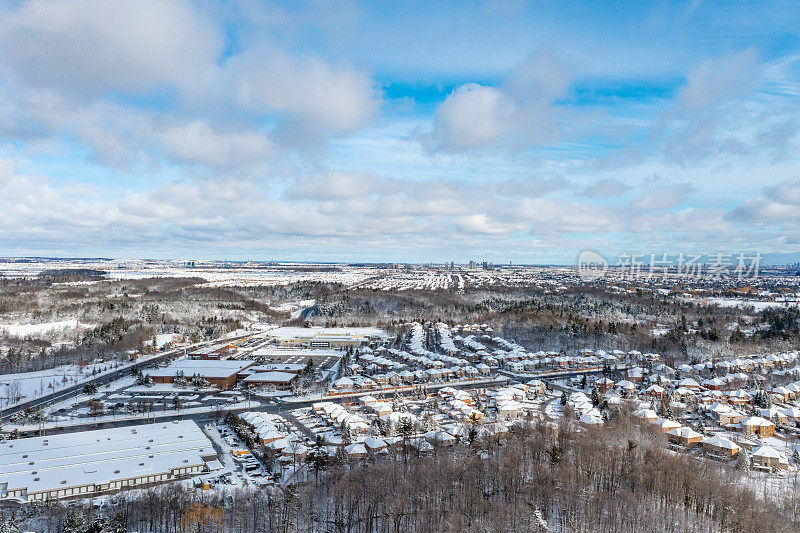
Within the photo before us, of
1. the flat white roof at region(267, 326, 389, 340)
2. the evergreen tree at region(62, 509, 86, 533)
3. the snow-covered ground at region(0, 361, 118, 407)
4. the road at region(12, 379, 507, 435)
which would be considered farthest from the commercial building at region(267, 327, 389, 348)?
the evergreen tree at region(62, 509, 86, 533)

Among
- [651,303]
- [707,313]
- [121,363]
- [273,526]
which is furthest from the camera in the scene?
[651,303]

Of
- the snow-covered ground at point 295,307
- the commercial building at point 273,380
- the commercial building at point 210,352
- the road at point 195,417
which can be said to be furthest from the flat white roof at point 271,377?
the snow-covered ground at point 295,307

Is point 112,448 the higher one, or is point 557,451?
point 557,451

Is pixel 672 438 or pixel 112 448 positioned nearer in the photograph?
pixel 112 448

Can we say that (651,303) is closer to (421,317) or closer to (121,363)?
(421,317)

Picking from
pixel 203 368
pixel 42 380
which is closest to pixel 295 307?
pixel 203 368

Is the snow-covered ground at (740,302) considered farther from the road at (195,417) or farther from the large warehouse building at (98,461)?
the large warehouse building at (98,461)

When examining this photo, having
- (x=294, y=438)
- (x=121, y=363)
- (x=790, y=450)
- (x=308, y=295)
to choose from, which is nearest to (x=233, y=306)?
(x=308, y=295)

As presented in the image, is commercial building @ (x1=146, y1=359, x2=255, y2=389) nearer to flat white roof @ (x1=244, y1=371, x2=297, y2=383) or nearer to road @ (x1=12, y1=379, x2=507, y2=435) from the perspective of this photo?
flat white roof @ (x1=244, y1=371, x2=297, y2=383)
